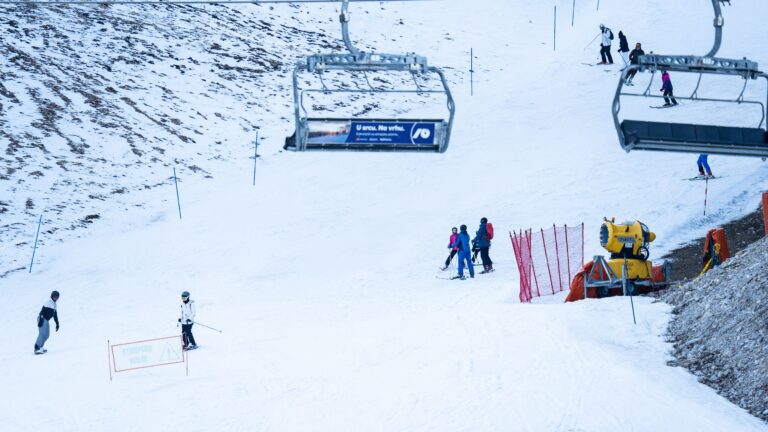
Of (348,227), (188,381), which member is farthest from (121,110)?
(188,381)

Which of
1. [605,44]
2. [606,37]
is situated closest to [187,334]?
[606,37]

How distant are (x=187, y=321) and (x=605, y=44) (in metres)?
24.8

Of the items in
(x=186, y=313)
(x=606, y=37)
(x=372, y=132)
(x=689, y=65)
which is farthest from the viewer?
(x=606, y=37)

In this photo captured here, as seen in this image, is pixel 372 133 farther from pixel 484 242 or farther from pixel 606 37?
pixel 606 37

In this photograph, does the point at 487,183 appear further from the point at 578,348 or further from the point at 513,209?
the point at 578,348

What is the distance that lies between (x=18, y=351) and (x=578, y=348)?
10694 mm

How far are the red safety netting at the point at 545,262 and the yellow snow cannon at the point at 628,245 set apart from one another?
5.19 feet

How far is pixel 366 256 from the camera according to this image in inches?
1010

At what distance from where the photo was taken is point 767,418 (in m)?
12.9

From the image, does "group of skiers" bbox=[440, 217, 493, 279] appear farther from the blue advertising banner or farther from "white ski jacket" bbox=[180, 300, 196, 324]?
the blue advertising banner

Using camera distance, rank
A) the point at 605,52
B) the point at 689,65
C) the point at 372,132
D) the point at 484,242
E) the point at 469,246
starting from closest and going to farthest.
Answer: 1. the point at 689,65
2. the point at 372,132
3. the point at 469,246
4. the point at 484,242
5. the point at 605,52

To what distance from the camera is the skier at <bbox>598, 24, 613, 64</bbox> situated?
1537 inches

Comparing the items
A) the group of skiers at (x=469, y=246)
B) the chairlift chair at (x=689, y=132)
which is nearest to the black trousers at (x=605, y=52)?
the group of skiers at (x=469, y=246)

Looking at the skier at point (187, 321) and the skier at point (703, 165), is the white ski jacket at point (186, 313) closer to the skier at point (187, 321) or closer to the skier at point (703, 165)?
the skier at point (187, 321)
